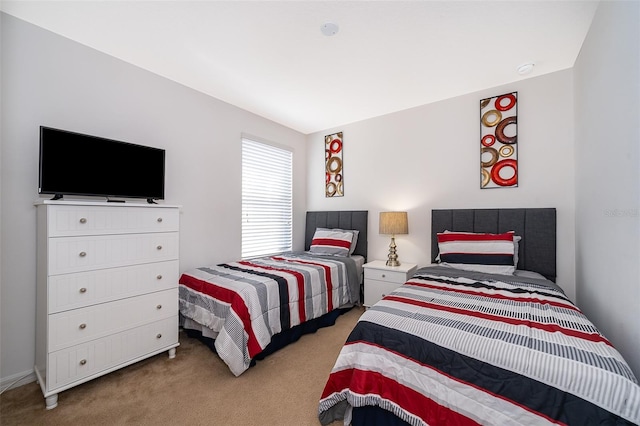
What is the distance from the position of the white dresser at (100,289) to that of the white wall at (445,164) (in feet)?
8.21

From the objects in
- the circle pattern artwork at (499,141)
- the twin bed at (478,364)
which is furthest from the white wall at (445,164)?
the twin bed at (478,364)

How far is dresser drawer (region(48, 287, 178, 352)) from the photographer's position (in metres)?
1.63

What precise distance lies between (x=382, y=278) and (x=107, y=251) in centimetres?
256

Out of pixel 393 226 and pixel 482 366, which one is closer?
pixel 482 366

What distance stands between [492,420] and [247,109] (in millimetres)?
3599

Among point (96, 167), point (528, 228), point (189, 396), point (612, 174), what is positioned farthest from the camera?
point (528, 228)

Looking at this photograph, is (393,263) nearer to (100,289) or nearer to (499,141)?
(499,141)

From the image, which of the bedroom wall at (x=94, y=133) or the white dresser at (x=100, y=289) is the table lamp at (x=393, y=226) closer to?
the bedroom wall at (x=94, y=133)

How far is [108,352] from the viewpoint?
181cm

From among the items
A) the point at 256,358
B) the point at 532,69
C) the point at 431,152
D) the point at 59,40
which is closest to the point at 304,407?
the point at 256,358

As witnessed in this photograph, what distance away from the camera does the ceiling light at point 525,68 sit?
7.64 feet

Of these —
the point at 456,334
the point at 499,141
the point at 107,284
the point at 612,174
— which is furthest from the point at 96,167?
the point at 499,141

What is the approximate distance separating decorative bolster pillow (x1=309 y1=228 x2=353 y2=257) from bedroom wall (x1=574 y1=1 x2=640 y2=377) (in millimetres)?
2251

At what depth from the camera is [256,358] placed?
2.12 metres
